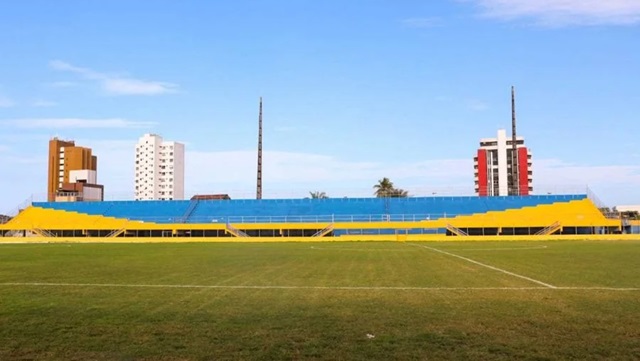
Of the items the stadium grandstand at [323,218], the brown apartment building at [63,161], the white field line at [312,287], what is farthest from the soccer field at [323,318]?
the brown apartment building at [63,161]

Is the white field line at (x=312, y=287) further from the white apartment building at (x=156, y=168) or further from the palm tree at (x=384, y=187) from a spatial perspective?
the white apartment building at (x=156, y=168)

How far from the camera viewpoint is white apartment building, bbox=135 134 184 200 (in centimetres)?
19438

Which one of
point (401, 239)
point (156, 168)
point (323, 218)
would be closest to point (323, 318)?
point (401, 239)

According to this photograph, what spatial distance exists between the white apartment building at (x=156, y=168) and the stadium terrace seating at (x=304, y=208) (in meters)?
109

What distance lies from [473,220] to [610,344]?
59.7 metres

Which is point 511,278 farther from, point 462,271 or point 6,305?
point 6,305

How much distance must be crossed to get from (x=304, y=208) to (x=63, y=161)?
11118cm

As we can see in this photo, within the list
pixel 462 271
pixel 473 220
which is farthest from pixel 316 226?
pixel 462 271

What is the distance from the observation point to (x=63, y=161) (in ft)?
544

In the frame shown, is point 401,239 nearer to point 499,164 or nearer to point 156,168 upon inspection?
point 499,164

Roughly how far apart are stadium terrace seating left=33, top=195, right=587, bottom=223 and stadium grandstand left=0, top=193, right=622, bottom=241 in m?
0.13

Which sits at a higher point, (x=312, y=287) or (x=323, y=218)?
(x=323, y=218)

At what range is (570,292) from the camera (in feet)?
41.3

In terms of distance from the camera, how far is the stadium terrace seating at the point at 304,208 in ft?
244
